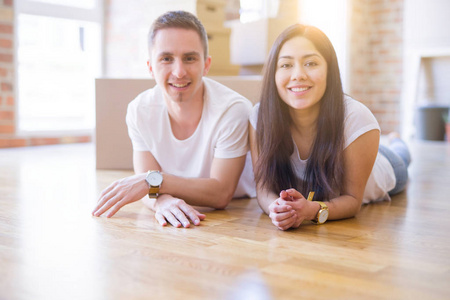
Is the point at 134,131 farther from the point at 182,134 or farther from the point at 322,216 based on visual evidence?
the point at 322,216

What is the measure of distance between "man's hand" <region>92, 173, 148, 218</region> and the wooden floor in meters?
0.05

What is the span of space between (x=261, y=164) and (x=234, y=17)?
3.54m

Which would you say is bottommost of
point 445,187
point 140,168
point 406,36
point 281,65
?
point 445,187

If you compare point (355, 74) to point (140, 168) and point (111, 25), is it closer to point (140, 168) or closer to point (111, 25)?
point (111, 25)

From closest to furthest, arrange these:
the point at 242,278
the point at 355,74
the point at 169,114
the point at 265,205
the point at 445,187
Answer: the point at 242,278, the point at 265,205, the point at 169,114, the point at 445,187, the point at 355,74

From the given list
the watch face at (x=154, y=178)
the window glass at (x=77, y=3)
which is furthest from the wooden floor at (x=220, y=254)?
the window glass at (x=77, y=3)

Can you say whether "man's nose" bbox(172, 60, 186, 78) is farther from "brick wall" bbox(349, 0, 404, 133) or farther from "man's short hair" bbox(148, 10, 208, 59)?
"brick wall" bbox(349, 0, 404, 133)

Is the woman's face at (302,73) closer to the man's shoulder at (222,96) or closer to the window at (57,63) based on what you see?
the man's shoulder at (222,96)

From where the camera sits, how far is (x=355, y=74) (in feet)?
20.5

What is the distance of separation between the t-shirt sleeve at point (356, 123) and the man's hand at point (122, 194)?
68cm

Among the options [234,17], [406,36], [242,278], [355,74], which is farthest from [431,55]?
[242,278]

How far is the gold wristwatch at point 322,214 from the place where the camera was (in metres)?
1.70

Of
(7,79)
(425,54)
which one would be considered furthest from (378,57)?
(7,79)

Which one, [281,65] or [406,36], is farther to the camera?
[406,36]
